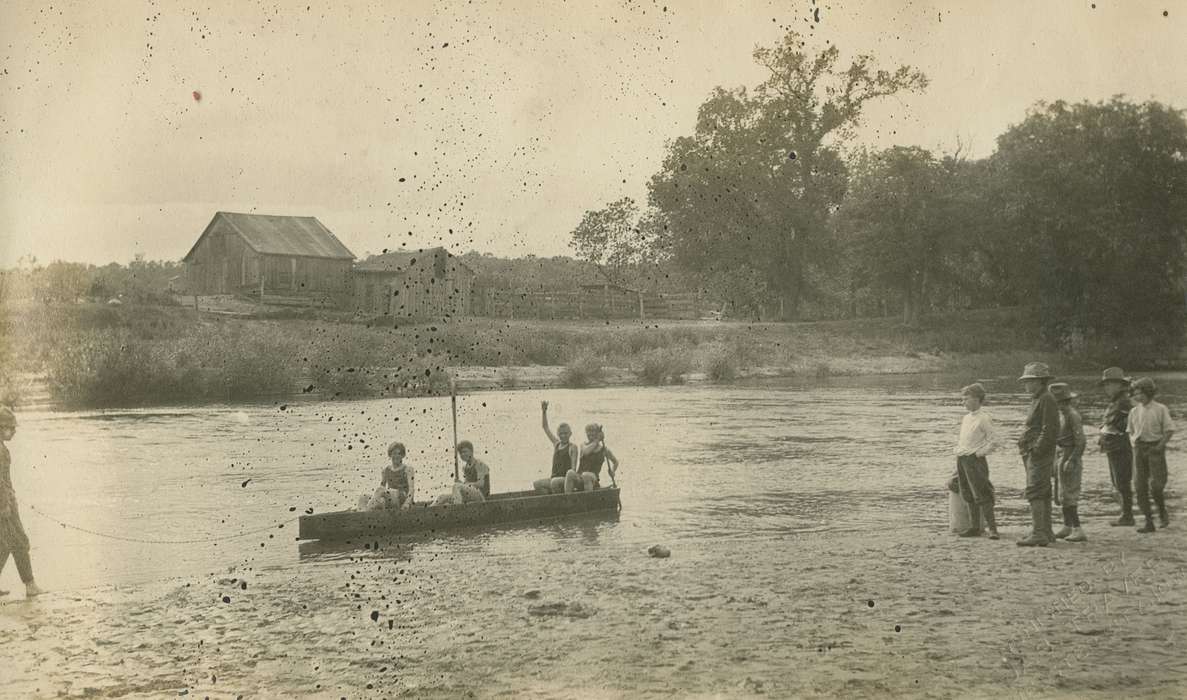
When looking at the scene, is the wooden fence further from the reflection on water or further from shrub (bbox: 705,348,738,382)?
the reflection on water

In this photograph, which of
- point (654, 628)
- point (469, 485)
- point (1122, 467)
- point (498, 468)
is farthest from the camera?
point (498, 468)

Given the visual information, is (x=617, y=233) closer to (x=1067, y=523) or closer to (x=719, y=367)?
(x=719, y=367)

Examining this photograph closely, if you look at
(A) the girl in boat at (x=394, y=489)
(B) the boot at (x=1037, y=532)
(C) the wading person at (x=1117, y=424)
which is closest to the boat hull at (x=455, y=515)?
(A) the girl in boat at (x=394, y=489)

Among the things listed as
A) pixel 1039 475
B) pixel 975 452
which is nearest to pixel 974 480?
pixel 975 452

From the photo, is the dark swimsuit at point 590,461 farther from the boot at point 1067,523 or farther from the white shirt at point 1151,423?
the white shirt at point 1151,423

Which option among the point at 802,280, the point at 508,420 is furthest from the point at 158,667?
the point at 802,280

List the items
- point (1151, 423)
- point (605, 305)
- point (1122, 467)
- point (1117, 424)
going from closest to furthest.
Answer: point (1151, 423) → point (1117, 424) → point (1122, 467) → point (605, 305)

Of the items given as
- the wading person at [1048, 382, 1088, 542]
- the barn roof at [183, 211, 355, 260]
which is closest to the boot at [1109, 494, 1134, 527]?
the wading person at [1048, 382, 1088, 542]
